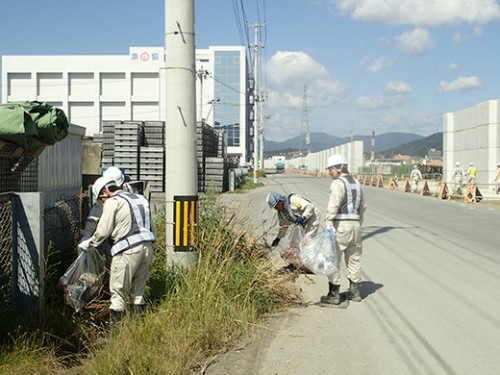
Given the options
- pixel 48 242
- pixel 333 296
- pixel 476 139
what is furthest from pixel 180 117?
pixel 476 139

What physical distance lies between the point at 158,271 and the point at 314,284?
7.94 feet

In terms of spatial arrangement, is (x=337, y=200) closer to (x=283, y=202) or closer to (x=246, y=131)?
(x=283, y=202)

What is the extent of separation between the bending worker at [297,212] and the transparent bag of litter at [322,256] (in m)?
0.94

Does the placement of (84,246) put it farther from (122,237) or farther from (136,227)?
(136,227)

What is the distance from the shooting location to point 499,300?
6910mm

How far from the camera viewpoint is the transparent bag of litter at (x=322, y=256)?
6785 mm

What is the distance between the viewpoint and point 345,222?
6863 mm

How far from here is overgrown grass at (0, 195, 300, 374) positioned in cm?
434

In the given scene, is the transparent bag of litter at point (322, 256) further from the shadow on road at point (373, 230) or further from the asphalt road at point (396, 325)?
the shadow on road at point (373, 230)

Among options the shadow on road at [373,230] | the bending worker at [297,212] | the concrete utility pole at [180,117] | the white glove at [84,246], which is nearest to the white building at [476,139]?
the shadow on road at [373,230]

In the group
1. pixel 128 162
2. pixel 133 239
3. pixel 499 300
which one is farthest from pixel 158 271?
pixel 128 162

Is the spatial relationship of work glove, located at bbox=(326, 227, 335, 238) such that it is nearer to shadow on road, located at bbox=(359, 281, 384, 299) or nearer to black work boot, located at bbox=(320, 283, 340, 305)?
black work boot, located at bbox=(320, 283, 340, 305)

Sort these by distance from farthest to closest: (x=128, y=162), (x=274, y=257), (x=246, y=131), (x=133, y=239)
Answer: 1. (x=246, y=131)
2. (x=128, y=162)
3. (x=274, y=257)
4. (x=133, y=239)

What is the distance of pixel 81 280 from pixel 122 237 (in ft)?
1.79
